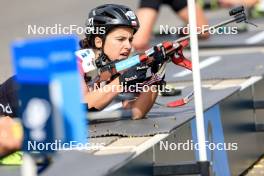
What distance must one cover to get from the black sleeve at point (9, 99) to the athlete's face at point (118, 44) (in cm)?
92

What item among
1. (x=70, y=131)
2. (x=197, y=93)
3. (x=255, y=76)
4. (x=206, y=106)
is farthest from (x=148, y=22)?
(x=70, y=131)

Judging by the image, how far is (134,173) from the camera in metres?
7.16

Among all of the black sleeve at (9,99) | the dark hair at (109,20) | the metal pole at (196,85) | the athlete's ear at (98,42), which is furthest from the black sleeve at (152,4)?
the metal pole at (196,85)

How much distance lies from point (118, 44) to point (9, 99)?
107 cm

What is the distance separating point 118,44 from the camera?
854 centimetres

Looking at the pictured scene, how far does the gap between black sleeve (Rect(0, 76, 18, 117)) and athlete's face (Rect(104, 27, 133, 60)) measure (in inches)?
36.3

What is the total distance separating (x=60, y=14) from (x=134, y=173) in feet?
47.9

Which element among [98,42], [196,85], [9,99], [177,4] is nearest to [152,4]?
[177,4]

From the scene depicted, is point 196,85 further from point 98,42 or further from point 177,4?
point 177,4

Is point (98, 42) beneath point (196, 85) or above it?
above

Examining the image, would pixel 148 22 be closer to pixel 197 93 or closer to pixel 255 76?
pixel 255 76

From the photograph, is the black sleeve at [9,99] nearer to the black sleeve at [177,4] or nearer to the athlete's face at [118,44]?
the athlete's face at [118,44]

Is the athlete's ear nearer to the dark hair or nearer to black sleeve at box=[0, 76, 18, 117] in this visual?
the dark hair

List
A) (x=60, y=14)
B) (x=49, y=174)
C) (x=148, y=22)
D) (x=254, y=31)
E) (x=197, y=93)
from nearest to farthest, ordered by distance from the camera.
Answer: (x=49, y=174) < (x=197, y=93) < (x=148, y=22) < (x=254, y=31) < (x=60, y=14)
